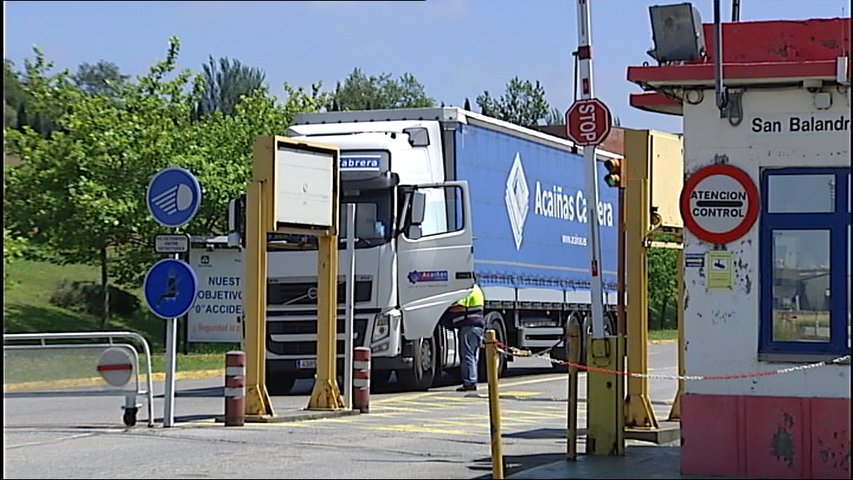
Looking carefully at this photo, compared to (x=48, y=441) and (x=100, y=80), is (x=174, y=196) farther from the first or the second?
(x=100, y=80)

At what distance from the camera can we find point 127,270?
120 feet

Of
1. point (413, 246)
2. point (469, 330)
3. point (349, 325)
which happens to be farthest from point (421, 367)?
point (349, 325)

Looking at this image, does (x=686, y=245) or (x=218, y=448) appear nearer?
(x=686, y=245)

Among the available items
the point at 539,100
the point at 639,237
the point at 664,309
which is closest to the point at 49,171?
the point at 639,237

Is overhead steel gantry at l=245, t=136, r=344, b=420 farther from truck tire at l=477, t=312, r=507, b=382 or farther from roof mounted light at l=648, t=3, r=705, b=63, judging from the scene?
truck tire at l=477, t=312, r=507, b=382

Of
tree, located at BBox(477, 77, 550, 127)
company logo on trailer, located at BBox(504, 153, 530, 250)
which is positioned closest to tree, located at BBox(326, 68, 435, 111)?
tree, located at BBox(477, 77, 550, 127)

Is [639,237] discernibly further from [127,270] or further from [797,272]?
[127,270]

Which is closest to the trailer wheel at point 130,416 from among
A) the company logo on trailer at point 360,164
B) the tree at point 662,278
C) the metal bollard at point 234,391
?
the metal bollard at point 234,391

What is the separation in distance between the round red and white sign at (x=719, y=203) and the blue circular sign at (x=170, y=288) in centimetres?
594

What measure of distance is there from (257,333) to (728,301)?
6.41 meters

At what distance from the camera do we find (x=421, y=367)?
2109cm

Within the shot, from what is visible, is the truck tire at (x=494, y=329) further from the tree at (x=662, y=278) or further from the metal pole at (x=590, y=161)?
the tree at (x=662, y=278)

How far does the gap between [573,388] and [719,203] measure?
2.23 meters

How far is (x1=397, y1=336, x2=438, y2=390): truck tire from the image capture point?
20.9 metres
